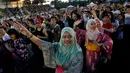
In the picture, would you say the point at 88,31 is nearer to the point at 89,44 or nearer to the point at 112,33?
the point at 89,44

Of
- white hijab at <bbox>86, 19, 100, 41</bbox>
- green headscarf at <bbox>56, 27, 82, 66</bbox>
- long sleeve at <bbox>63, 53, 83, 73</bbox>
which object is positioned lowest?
white hijab at <bbox>86, 19, 100, 41</bbox>

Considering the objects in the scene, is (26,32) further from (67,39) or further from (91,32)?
(91,32)

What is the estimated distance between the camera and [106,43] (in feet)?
20.6

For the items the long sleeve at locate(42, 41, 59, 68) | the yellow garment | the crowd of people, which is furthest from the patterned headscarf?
the long sleeve at locate(42, 41, 59, 68)

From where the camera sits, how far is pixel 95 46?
254 inches

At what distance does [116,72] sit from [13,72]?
2.60 metres

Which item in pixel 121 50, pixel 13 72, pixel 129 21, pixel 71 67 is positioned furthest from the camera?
pixel 121 50

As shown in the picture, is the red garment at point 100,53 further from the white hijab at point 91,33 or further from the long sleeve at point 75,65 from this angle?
the long sleeve at point 75,65

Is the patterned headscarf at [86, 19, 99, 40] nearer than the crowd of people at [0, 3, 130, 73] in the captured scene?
No

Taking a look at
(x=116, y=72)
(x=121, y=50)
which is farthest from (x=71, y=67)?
(x=121, y=50)

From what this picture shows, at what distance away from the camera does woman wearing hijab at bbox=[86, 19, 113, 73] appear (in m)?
6.33

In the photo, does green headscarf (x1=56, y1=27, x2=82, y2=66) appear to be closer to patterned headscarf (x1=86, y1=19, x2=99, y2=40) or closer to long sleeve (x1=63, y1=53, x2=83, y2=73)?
long sleeve (x1=63, y1=53, x2=83, y2=73)

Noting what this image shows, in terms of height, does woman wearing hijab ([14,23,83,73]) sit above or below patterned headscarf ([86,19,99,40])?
above

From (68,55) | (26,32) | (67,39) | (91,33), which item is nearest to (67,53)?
(68,55)
